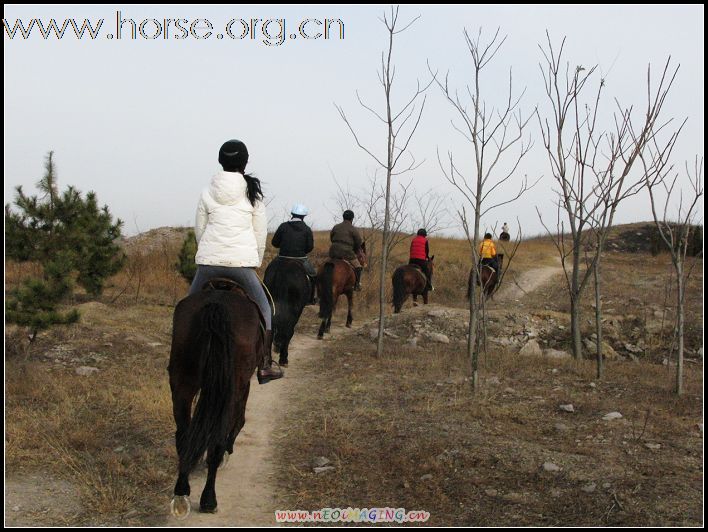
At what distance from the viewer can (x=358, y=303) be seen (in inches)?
720

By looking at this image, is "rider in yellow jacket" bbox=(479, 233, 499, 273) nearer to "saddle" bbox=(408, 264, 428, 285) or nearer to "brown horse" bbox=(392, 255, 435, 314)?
"saddle" bbox=(408, 264, 428, 285)

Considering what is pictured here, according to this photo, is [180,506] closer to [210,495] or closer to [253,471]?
[210,495]

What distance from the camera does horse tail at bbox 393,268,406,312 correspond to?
16141 mm

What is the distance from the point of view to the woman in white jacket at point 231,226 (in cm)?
529

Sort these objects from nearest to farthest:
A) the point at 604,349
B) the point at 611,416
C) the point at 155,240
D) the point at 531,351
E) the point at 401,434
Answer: the point at 401,434 → the point at 611,416 → the point at 531,351 → the point at 604,349 → the point at 155,240

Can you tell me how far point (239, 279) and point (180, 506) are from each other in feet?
5.75

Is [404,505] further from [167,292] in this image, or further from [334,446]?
[167,292]

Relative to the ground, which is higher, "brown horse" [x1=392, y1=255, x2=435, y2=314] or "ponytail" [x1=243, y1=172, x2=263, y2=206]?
"ponytail" [x1=243, y1=172, x2=263, y2=206]

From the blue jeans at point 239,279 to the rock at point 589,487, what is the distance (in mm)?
2807

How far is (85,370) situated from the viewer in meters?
8.73

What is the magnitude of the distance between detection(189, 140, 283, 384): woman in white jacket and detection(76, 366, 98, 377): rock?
4117mm

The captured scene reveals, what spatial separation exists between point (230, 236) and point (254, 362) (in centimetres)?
105

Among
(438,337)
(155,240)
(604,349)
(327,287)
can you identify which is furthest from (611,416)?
(155,240)

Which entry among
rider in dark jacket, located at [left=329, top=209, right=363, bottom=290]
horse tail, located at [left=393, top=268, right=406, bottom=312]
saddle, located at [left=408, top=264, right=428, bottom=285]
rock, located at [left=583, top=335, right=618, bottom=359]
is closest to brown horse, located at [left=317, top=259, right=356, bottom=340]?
rider in dark jacket, located at [left=329, top=209, right=363, bottom=290]
